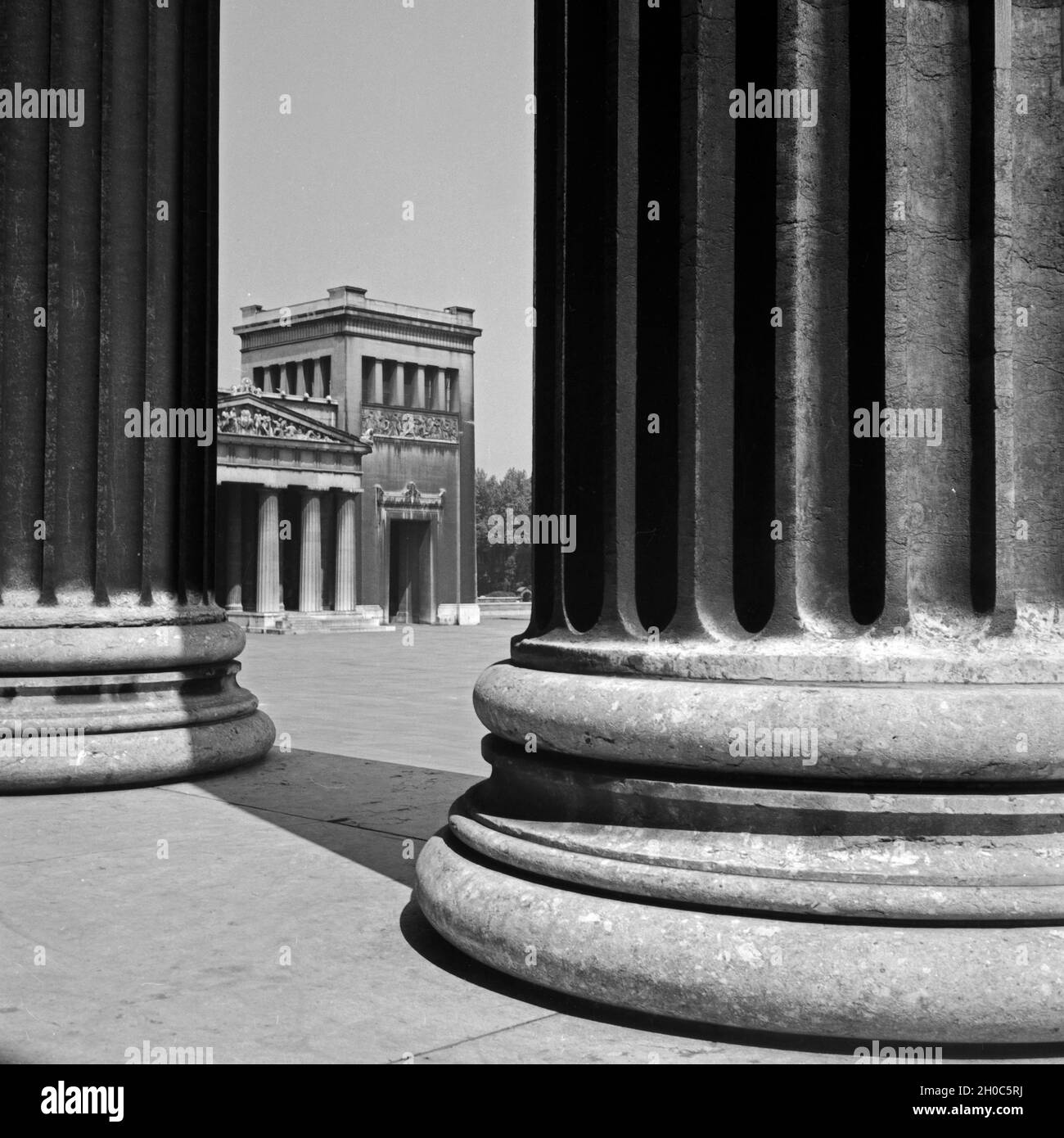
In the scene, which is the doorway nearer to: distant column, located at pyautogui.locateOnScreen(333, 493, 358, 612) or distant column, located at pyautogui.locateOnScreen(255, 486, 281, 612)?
distant column, located at pyautogui.locateOnScreen(333, 493, 358, 612)

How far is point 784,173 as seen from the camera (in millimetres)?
3848

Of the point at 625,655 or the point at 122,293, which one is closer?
the point at 625,655

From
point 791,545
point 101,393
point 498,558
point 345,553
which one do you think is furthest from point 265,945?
point 498,558

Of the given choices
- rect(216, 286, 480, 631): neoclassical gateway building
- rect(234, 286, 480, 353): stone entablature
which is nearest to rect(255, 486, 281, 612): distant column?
rect(216, 286, 480, 631): neoclassical gateway building

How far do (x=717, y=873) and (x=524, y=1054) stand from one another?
27.2 inches

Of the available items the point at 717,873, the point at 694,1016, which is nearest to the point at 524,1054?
the point at 694,1016

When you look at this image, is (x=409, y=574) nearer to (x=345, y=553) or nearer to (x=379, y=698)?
(x=345, y=553)

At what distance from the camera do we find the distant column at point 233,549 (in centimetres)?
5172

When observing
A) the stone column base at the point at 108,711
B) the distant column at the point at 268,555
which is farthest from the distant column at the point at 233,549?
the stone column base at the point at 108,711

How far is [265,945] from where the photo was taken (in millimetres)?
4262

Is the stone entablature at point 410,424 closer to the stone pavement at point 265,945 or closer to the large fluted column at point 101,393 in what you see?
the large fluted column at point 101,393

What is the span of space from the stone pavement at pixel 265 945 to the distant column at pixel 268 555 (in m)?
42.2
